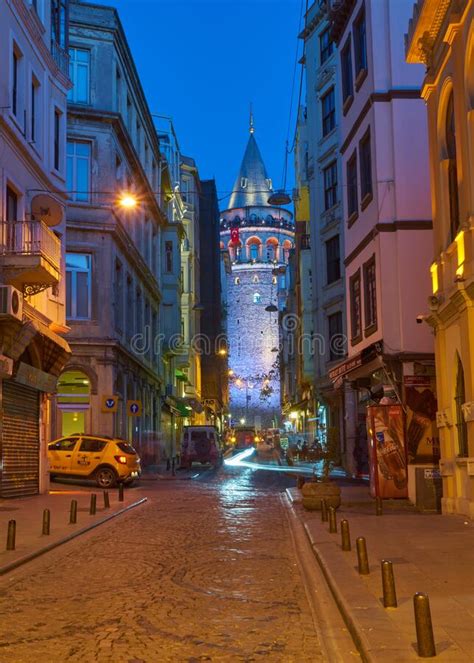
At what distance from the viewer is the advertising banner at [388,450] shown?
19.6 m

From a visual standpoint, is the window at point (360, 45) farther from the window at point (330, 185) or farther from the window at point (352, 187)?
the window at point (330, 185)

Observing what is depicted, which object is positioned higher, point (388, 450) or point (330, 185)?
point (330, 185)

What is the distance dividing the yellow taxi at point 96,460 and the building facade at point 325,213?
41.3 ft

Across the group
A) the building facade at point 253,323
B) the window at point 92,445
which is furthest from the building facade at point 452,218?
the building facade at point 253,323

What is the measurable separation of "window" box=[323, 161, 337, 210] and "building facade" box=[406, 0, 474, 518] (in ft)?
71.9

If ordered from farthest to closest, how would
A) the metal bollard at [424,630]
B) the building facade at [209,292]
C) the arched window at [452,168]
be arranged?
the building facade at [209,292], the arched window at [452,168], the metal bollard at [424,630]

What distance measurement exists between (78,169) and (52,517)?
22457mm

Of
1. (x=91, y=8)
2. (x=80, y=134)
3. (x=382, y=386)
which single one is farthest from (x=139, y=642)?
(x=91, y=8)

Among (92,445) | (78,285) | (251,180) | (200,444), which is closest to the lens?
(92,445)

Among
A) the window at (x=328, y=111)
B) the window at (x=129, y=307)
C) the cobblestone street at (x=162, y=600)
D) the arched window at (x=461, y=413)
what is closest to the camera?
the cobblestone street at (x=162, y=600)

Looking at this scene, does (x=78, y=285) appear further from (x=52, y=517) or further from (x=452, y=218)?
(x=452, y=218)

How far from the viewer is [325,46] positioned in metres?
43.3

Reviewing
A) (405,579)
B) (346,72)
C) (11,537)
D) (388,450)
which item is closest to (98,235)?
(346,72)

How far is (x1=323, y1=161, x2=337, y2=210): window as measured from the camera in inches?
1616
